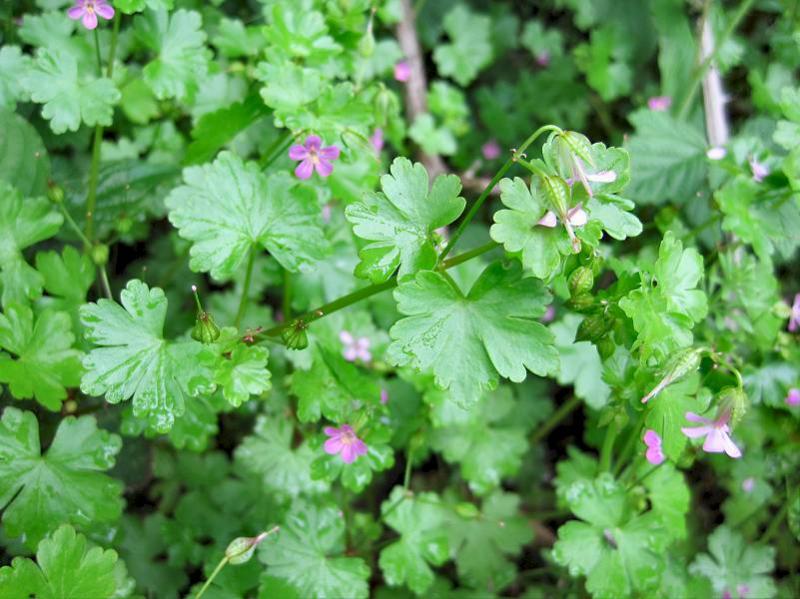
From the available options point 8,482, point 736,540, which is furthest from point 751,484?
point 8,482

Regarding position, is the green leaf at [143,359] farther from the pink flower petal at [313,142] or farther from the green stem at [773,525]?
the green stem at [773,525]

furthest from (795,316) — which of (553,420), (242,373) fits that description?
(242,373)

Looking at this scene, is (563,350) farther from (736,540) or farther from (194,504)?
(194,504)

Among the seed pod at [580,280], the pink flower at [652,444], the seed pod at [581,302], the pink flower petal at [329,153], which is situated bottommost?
the pink flower at [652,444]

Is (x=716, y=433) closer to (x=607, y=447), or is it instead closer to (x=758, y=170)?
(x=607, y=447)

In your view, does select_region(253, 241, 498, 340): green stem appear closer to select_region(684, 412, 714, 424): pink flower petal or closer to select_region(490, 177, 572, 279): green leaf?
select_region(490, 177, 572, 279): green leaf

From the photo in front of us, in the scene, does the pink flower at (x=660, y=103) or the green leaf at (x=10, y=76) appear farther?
the pink flower at (x=660, y=103)

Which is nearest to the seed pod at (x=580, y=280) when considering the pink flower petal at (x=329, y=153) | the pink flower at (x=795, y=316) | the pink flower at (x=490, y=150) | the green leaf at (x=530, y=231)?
the green leaf at (x=530, y=231)
